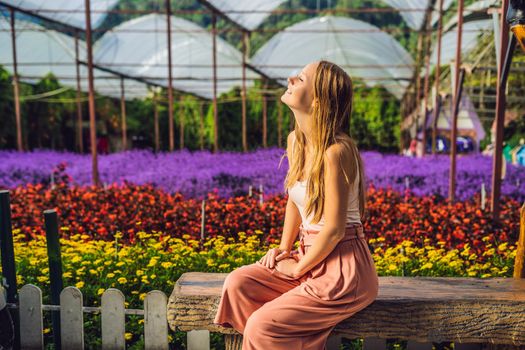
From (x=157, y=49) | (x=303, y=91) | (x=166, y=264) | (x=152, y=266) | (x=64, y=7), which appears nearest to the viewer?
(x=303, y=91)

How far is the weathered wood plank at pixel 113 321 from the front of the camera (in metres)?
3.28

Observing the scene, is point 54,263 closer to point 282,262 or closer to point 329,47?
point 282,262

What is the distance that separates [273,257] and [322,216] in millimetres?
299

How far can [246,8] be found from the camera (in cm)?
1856

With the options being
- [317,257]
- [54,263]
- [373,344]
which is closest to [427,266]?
[373,344]

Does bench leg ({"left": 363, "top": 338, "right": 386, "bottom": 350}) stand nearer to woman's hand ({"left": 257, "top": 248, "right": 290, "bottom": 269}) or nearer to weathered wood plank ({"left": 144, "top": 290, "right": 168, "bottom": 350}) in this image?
woman's hand ({"left": 257, "top": 248, "right": 290, "bottom": 269})

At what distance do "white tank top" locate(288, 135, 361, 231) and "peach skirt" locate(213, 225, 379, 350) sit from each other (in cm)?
4

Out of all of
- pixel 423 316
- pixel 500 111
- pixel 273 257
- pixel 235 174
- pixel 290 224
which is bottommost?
pixel 235 174

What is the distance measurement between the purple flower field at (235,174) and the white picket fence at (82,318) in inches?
185

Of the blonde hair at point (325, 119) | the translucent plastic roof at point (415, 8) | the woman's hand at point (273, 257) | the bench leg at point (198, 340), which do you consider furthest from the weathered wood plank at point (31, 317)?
the translucent plastic roof at point (415, 8)

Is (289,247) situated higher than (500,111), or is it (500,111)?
(500,111)

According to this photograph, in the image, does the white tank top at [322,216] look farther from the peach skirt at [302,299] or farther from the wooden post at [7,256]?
the wooden post at [7,256]

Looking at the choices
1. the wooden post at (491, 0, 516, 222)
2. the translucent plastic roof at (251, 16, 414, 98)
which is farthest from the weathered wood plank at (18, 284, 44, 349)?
the translucent plastic roof at (251, 16, 414, 98)

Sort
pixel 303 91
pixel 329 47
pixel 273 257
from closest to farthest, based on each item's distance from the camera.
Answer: pixel 303 91
pixel 273 257
pixel 329 47
